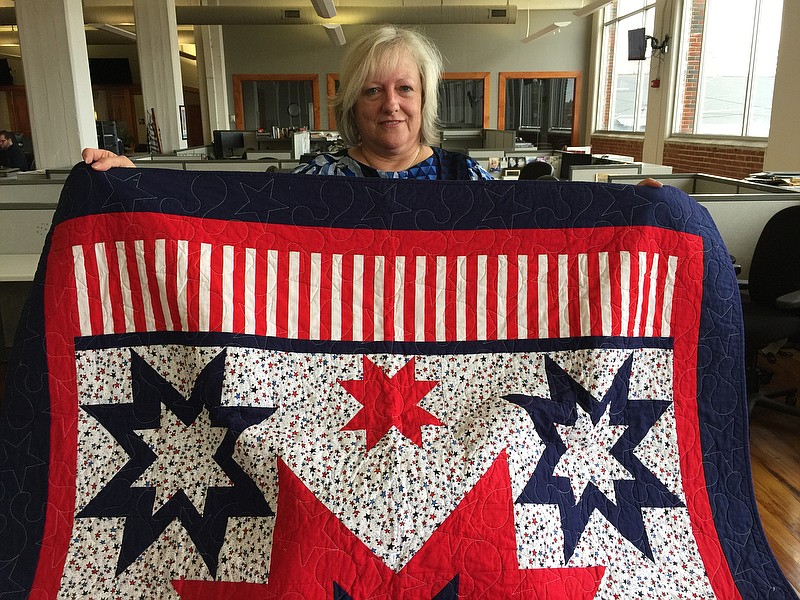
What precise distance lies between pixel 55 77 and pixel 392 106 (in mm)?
4974

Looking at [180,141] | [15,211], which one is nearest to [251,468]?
[15,211]

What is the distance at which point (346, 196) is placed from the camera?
1552 mm

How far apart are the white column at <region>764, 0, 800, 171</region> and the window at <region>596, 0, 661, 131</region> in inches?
181

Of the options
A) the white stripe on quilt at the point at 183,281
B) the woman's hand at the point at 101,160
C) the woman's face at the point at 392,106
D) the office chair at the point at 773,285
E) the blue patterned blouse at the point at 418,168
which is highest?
the woman's face at the point at 392,106

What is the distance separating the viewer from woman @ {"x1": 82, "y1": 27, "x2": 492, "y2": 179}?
5.83 feet

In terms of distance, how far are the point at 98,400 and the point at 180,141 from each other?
8089mm

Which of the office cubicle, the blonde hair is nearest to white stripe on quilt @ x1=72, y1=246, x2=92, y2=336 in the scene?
the blonde hair

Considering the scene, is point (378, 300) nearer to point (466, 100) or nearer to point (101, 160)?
point (101, 160)

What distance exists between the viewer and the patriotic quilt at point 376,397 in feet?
4.21

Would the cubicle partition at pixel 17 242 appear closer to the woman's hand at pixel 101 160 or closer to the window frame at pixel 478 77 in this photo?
the woman's hand at pixel 101 160

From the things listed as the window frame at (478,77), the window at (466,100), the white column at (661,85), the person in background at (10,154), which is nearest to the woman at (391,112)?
the person in background at (10,154)

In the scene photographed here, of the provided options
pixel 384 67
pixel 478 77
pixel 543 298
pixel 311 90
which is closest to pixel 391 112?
pixel 384 67

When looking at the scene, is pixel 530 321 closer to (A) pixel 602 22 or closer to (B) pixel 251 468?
(B) pixel 251 468

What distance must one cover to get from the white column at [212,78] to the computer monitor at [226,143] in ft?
14.0
